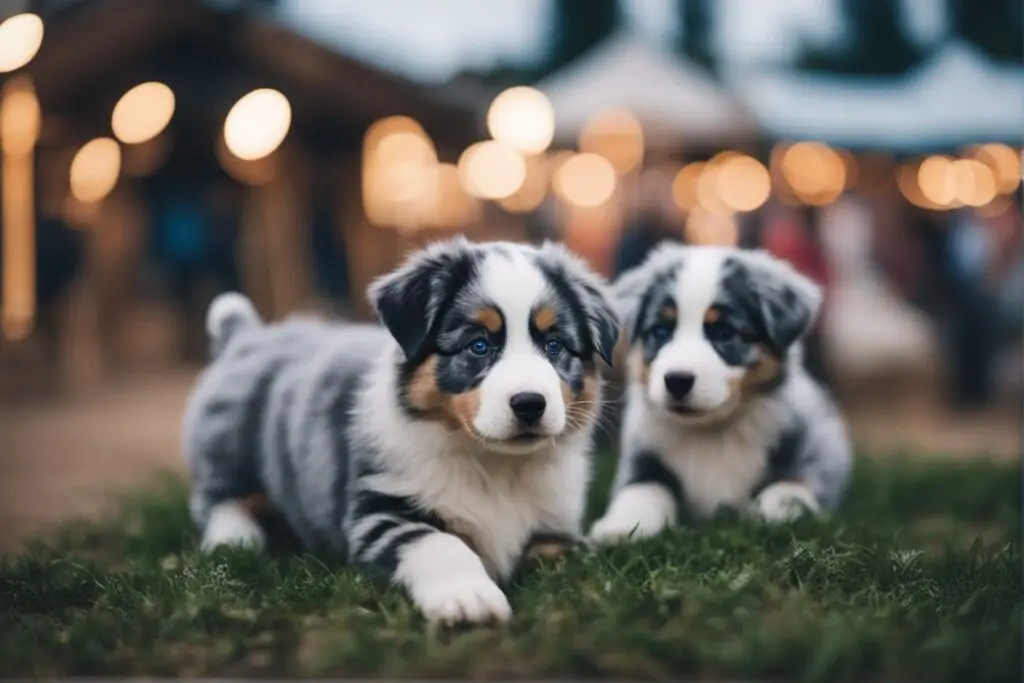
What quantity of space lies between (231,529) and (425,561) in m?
1.41

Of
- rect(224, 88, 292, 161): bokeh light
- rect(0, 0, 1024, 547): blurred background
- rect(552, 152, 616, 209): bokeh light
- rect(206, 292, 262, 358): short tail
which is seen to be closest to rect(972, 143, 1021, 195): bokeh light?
rect(0, 0, 1024, 547): blurred background

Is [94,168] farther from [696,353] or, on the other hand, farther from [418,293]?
[696,353]

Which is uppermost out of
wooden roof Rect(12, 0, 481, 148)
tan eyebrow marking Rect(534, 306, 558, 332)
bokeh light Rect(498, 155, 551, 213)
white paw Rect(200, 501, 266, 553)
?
wooden roof Rect(12, 0, 481, 148)

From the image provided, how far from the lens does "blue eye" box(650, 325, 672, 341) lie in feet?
16.1

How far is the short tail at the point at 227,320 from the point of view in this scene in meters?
5.66

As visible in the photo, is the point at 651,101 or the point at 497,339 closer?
the point at 497,339

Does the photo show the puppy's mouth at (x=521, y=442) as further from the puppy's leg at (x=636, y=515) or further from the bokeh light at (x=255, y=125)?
the bokeh light at (x=255, y=125)

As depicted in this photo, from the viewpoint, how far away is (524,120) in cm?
1202

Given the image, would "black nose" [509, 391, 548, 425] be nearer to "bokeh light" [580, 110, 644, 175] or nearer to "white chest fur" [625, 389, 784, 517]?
"white chest fur" [625, 389, 784, 517]

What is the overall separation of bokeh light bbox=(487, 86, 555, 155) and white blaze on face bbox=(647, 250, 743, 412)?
717cm

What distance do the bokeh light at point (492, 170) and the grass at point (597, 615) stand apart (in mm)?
9809

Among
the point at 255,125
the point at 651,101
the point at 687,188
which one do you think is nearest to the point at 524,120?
the point at 651,101

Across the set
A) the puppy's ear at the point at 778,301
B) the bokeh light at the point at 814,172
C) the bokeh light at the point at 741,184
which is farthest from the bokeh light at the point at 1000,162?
the puppy's ear at the point at 778,301

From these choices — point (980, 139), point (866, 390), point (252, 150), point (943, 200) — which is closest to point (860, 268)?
point (866, 390)
